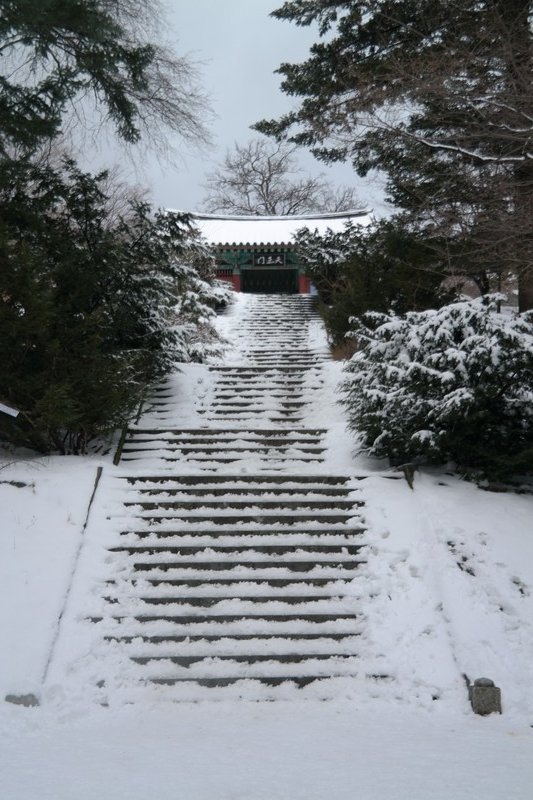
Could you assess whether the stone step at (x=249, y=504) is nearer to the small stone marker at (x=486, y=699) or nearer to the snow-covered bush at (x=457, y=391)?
the snow-covered bush at (x=457, y=391)

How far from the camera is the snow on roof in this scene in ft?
68.3

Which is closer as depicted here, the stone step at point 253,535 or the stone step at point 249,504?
the stone step at point 253,535

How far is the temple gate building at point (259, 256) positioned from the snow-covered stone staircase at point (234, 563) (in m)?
13.0

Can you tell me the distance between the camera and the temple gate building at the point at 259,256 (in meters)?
20.5

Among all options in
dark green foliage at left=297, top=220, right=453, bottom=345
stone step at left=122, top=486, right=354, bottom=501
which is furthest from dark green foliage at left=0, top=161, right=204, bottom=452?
dark green foliage at left=297, top=220, right=453, bottom=345

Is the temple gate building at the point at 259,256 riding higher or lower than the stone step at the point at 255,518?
higher

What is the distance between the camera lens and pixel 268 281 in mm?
21750

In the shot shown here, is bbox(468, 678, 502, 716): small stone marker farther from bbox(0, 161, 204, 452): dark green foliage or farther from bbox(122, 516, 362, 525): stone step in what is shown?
bbox(0, 161, 204, 452): dark green foliage

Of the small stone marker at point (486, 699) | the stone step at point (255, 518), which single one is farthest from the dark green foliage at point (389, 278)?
the small stone marker at point (486, 699)

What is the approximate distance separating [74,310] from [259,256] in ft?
45.4

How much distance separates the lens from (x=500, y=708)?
4188 mm

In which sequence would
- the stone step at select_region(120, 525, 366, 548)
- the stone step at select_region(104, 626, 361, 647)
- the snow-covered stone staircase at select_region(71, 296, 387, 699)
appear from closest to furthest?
1. the snow-covered stone staircase at select_region(71, 296, 387, 699)
2. the stone step at select_region(104, 626, 361, 647)
3. the stone step at select_region(120, 525, 366, 548)

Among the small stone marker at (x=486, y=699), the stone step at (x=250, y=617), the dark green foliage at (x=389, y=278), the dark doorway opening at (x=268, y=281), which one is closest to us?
the small stone marker at (x=486, y=699)

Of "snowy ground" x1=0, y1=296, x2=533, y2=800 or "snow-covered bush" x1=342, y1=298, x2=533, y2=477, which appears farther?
"snow-covered bush" x1=342, y1=298, x2=533, y2=477
